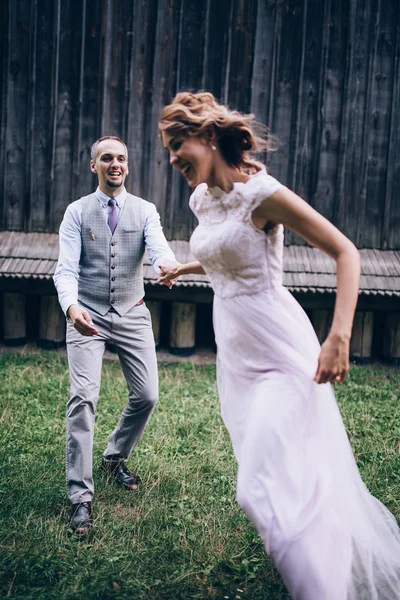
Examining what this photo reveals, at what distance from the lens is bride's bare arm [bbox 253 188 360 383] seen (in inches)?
97.7

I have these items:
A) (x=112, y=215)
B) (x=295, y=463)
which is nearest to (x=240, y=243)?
(x=295, y=463)

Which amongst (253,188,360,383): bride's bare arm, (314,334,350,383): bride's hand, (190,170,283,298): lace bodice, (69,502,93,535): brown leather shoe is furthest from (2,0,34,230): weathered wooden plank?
(314,334,350,383): bride's hand

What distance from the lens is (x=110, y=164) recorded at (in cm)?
420

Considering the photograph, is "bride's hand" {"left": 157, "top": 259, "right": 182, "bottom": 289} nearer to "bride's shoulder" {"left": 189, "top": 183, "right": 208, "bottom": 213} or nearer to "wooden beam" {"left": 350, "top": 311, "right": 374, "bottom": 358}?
"bride's shoulder" {"left": 189, "top": 183, "right": 208, "bottom": 213}

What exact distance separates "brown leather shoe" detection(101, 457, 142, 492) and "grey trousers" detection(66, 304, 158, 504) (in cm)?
5

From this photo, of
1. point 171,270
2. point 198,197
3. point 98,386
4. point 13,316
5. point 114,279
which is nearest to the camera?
point 198,197

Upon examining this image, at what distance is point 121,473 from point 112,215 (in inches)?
69.6

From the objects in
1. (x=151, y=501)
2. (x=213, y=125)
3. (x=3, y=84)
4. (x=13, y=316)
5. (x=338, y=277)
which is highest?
(x=3, y=84)

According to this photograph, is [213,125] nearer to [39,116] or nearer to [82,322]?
[82,322]

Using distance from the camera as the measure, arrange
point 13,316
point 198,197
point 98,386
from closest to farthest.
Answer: point 198,197 → point 98,386 → point 13,316

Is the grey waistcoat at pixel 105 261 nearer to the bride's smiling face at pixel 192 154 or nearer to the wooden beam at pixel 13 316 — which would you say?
the bride's smiling face at pixel 192 154

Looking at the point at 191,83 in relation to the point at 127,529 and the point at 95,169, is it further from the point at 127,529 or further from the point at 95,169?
the point at 127,529

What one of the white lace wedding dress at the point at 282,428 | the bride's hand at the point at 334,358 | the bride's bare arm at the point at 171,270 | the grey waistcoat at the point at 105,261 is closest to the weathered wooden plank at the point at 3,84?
the grey waistcoat at the point at 105,261

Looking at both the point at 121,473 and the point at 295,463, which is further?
the point at 121,473
